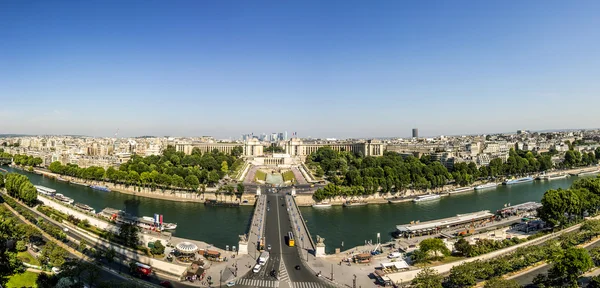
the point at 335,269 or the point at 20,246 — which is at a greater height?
the point at 20,246

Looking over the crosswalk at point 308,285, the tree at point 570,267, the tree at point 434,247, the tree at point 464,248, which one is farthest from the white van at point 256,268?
the tree at point 570,267

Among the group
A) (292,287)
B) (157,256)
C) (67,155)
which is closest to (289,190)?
(157,256)

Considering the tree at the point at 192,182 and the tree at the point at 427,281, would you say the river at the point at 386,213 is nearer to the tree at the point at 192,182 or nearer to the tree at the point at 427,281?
the tree at the point at 427,281

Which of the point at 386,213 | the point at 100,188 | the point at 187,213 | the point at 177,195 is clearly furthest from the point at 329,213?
the point at 100,188

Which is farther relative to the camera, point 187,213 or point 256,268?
point 187,213

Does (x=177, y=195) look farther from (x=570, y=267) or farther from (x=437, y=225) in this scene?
(x=570, y=267)

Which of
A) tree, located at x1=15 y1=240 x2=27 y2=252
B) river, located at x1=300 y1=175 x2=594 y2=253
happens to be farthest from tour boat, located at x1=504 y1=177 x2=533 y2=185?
tree, located at x1=15 y1=240 x2=27 y2=252
